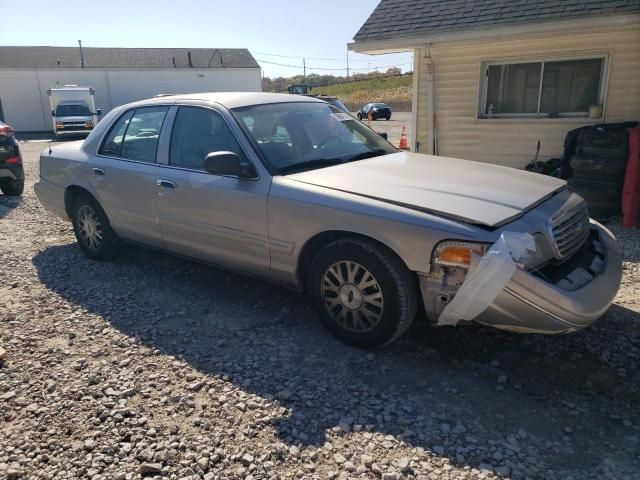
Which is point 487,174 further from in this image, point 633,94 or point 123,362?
point 633,94

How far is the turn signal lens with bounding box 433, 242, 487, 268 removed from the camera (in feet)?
9.29

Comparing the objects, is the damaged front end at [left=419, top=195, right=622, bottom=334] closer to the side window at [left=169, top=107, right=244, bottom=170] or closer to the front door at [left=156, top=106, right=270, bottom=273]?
the front door at [left=156, top=106, right=270, bottom=273]

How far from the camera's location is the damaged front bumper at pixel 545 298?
2.79 m

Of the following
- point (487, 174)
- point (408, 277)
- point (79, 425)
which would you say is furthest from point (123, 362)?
point (487, 174)

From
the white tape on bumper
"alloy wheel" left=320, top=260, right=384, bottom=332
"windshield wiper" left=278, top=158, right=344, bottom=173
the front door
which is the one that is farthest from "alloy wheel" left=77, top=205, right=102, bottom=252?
the white tape on bumper

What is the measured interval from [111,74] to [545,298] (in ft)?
119

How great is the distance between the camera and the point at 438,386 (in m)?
3.04

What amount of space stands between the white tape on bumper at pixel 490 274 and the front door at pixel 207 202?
1501 mm

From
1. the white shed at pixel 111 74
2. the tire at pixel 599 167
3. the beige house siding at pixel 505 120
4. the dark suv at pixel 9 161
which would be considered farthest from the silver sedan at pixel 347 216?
the white shed at pixel 111 74

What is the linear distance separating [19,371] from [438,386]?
272 cm

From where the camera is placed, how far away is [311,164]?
3.84 metres

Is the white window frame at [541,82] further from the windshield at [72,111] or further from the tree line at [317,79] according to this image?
the tree line at [317,79]

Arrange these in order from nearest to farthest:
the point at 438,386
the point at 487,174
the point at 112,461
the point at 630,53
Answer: the point at 112,461 → the point at 438,386 → the point at 487,174 → the point at 630,53

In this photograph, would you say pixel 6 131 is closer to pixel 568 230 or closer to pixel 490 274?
pixel 490 274
